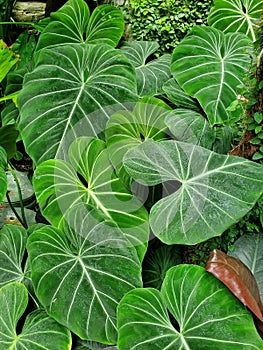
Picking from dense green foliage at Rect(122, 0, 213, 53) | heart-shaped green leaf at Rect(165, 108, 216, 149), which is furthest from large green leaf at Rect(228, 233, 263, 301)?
dense green foliage at Rect(122, 0, 213, 53)

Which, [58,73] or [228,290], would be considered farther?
[58,73]

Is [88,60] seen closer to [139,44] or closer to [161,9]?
[139,44]

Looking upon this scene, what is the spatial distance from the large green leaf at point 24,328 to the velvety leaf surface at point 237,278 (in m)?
0.53

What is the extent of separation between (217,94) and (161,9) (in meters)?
0.99

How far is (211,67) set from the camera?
214cm

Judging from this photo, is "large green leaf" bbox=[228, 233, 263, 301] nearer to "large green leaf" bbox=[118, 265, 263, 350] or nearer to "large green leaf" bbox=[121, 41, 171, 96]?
"large green leaf" bbox=[118, 265, 263, 350]

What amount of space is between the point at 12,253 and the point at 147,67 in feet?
3.95

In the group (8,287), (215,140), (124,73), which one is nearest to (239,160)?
(215,140)

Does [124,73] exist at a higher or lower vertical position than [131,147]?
higher

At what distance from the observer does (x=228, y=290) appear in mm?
1415

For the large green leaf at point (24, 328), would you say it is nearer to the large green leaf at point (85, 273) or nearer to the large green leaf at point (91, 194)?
the large green leaf at point (85, 273)

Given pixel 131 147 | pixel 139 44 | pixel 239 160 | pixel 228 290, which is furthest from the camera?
pixel 139 44

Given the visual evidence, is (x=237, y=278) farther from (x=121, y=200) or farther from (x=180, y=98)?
(x=180, y=98)

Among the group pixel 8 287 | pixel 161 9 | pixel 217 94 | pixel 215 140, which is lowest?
pixel 8 287
